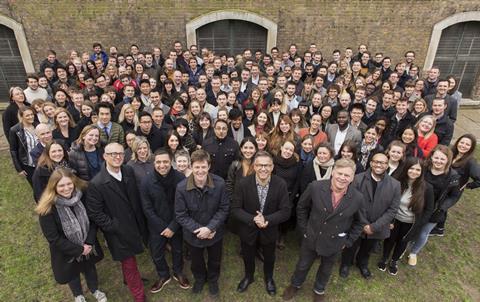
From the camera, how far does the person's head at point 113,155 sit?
3.10 metres

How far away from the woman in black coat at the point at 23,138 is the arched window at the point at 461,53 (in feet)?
39.9

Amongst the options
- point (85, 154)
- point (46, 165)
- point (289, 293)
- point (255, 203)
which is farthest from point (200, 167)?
point (289, 293)

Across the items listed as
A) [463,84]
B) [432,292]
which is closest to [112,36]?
[432,292]

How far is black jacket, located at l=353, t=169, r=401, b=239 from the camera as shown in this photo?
3488 mm

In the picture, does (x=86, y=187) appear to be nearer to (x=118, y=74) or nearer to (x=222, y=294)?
(x=222, y=294)

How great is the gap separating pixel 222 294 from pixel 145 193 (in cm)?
176

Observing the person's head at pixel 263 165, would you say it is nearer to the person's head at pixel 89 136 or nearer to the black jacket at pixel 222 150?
the black jacket at pixel 222 150

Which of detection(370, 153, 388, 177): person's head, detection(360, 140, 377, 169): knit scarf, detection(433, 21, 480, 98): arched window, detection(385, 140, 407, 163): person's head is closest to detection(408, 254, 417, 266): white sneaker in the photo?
detection(360, 140, 377, 169): knit scarf

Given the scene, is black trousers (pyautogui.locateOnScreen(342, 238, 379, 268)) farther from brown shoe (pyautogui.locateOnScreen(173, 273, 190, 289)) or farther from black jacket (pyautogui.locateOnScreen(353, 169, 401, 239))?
brown shoe (pyautogui.locateOnScreen(173, 273, 190, 289))

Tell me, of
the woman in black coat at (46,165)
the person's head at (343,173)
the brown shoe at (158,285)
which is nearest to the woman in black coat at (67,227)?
the woman in black coat at (46,165)

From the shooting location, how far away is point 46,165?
3520mm

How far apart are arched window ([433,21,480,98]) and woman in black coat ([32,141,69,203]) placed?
11.9 metres

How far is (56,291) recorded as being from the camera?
390cm

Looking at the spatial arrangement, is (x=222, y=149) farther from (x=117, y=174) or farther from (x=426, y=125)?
(x=426, y=125)
